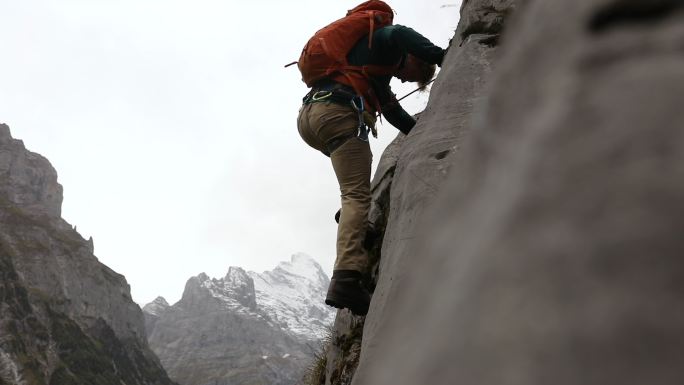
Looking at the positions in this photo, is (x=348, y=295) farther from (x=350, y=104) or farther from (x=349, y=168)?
(x=350, y=104)

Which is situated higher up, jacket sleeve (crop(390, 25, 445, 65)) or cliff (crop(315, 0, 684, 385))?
jacket sleeve (crop(390, 25, 445, 65))

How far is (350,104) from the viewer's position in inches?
261

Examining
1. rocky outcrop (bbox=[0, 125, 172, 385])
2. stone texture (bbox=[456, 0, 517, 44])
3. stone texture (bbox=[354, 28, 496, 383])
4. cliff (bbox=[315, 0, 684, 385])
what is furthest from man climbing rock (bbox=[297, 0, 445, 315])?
rocky outcrop (bbox=[0, 125, 172, 385])

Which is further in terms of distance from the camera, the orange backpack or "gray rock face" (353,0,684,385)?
the orange backpack

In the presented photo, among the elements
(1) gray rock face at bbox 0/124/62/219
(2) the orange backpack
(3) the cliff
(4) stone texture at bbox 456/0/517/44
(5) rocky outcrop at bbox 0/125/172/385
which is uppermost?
(1) gray rock face at bbox 0/124/62/219

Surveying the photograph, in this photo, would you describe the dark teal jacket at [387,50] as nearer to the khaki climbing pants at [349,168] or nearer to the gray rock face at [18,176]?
the khaki climbing pants at [349,168]

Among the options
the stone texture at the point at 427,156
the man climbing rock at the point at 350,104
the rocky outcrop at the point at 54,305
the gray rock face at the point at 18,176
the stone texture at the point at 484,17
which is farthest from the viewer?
the gray rock face at the point at 18,176

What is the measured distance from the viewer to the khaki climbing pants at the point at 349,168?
6520 mm

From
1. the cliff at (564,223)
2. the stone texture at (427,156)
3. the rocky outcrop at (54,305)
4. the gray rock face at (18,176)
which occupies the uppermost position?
the gray rock face at (18,176)

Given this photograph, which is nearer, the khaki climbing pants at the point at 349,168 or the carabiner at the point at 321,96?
the khaki climbing pants at the point at 349,168

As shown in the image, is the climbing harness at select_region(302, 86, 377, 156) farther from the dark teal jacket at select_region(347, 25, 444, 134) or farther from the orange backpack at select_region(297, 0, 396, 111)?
the dark teal jacket at select_region(347, 25, 444, 134)

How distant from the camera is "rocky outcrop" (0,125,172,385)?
13250cm

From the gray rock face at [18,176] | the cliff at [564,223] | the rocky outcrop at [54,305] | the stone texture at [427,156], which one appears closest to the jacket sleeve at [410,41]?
the stone texture at [427,156]

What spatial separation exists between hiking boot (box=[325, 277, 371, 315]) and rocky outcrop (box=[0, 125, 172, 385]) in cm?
13313
